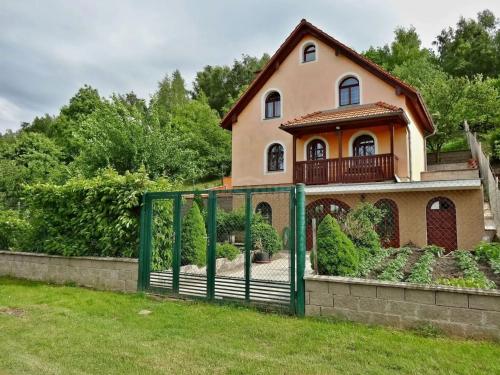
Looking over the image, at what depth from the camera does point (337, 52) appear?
16.3 metres

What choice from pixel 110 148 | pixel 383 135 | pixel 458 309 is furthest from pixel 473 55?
pixel 458 309

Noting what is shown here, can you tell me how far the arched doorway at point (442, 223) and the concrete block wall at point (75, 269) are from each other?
10.9 meters

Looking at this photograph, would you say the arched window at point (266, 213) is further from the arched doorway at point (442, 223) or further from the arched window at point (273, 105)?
the arched window at point (273, 105)

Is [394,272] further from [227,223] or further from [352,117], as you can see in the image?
[352,117]

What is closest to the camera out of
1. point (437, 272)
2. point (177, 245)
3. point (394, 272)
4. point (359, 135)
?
point (394, 272)

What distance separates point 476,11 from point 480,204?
43542mm

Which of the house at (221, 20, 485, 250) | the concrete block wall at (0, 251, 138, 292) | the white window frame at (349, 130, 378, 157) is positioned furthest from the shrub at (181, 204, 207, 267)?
the white window frame at (349, 130, 378, 157)

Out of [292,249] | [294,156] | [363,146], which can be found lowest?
[292,249]

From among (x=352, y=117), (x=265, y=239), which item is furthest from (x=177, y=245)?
(x=352, y=117)

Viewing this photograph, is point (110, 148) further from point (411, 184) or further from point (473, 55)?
point (473, 55)

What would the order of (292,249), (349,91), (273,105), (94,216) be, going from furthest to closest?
1. (273,105)
2. (349,91)
3. (94,216)
4. (292,249)

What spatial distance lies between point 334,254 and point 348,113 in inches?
402

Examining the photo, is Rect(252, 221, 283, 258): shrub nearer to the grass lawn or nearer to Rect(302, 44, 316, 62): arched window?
the grass lawn

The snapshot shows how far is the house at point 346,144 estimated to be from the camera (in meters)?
13.0
